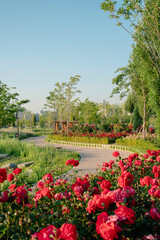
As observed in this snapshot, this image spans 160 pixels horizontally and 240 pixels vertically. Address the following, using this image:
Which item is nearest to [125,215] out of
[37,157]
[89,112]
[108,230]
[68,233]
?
[108,230]

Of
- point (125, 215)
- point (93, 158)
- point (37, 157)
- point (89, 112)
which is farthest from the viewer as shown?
point (89, 112)

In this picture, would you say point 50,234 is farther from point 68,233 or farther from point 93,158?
point 93,158

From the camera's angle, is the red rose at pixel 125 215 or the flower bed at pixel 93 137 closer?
the red rose at pixel 125 215

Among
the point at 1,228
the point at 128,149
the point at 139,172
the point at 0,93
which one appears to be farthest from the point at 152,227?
the point at 0,93

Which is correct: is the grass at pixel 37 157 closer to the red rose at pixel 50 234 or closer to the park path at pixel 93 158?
the park path at pixel 93 158

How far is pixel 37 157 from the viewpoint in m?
8.31

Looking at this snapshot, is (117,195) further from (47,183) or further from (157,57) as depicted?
(157,57)

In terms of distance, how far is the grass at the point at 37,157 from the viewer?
617 centimetres

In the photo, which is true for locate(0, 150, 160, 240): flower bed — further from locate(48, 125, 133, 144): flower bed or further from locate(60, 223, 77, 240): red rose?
locate(48, 125, 133, 144): flower bed

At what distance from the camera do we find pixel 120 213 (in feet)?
4.31

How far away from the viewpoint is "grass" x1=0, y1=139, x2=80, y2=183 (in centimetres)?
617

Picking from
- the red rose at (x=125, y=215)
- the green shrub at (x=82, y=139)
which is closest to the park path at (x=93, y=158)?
the green shrub at (x=82, y=139)

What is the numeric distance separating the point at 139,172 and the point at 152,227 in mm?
2128

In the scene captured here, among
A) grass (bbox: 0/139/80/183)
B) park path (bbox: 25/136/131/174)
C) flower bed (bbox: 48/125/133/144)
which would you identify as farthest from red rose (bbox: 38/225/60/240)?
flower bed (bbox: 48/125/133/144)
